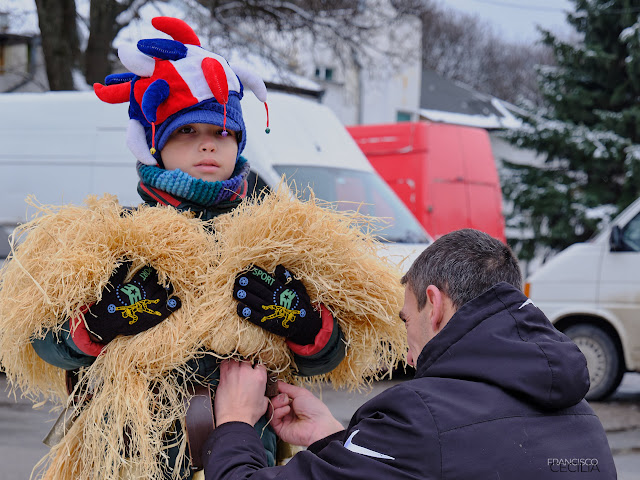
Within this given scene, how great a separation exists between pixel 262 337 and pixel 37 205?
2.38 feet

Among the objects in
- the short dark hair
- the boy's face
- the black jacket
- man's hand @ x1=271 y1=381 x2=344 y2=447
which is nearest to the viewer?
the black jacket

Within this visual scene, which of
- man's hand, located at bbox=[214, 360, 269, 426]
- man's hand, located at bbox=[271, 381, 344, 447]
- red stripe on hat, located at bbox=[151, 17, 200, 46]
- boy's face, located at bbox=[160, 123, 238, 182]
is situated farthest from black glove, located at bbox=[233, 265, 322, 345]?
red stripe on hat, located at bbox=[151, 17, 200, 46]

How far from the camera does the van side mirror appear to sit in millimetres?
6637

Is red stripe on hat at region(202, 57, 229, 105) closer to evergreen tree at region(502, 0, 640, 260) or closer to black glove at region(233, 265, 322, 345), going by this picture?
black glove at region(233, 265, 322, 345)

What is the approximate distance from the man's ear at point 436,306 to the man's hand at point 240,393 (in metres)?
0.46

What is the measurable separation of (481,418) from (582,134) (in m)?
15.3

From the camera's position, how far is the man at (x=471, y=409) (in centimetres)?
146

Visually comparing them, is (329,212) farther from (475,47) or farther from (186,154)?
(475,47)

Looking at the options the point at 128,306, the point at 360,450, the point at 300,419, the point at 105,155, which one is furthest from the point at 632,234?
the point at 128,306

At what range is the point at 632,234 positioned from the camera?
22.2 feet

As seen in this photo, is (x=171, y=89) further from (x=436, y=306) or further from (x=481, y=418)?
(x=481, y=418)

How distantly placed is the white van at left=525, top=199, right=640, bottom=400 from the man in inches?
217

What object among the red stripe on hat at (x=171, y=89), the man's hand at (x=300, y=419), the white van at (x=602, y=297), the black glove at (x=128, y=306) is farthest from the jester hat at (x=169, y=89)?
the white van at (x=602, y=297)

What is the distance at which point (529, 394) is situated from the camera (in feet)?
4.93
